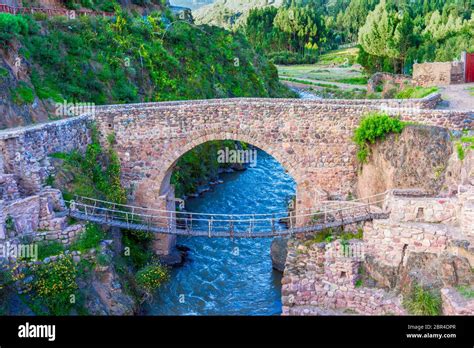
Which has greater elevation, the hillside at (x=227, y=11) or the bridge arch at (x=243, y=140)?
the hillside at (x=227, y=11)

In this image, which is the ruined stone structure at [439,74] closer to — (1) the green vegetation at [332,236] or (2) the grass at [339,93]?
(2) the grass at [339,93]

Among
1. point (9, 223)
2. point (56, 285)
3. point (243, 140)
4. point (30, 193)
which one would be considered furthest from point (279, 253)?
point (9, 223)

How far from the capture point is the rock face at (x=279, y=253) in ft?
80.5

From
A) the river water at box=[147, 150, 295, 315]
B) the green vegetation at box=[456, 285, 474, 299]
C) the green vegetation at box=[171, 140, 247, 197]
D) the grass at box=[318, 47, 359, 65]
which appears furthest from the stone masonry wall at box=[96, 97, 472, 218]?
the grass at box=[318, 47, 359, 65]

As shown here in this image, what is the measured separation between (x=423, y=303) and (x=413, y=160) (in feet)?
19.1

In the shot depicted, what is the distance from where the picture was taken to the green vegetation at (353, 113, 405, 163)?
69.9 feet

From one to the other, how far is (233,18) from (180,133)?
128967 millimetres

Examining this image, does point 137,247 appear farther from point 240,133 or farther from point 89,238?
point 240,133

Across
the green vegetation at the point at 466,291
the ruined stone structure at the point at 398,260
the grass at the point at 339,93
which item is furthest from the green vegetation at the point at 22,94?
the grass at the point at 339,93

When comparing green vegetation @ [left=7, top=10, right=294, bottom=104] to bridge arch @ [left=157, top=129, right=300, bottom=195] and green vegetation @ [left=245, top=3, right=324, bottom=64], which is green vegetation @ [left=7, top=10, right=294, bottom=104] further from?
green vegetation @ [left=245, top=3, right=324, bottom=64]

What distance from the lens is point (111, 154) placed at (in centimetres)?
2434

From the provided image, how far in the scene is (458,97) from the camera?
2570 cm

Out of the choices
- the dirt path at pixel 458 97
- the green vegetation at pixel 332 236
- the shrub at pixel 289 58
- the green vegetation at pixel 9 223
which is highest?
the shrub at pixel 289 58

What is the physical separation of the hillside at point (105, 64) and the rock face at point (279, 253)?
11.3 meters
